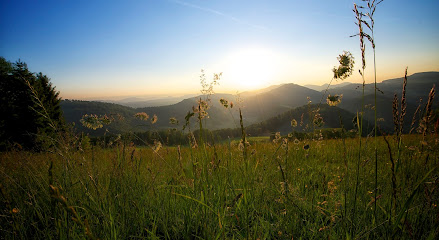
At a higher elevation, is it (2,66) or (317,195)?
(2,66)

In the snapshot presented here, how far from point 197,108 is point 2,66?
190 feet

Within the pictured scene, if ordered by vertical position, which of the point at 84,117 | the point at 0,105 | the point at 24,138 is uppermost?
the point at 0,105

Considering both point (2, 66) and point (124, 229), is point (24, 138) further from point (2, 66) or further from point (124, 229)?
point (124, 229)

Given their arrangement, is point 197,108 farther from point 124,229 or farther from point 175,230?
point 124,229

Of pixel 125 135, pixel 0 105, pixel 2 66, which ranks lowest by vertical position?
pixel 125 135

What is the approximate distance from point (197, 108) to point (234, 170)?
1824 millimetres

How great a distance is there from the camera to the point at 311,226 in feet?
6.35

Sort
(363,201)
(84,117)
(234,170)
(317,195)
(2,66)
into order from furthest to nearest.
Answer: (2,66), (234,170), (84,117), (317,195), (363,201)

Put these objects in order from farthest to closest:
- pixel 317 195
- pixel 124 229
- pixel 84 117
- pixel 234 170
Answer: pixel 234 170, pixel 84 117, pixel 317 195, pixel 124 229

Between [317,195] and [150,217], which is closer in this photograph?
[150,217]

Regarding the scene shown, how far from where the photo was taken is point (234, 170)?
352 cm

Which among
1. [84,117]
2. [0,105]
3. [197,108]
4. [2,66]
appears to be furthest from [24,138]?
[197,108]

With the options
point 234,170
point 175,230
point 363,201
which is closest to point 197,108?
point 175,230

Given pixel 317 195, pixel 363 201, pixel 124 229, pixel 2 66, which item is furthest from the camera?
pixel 2 66
